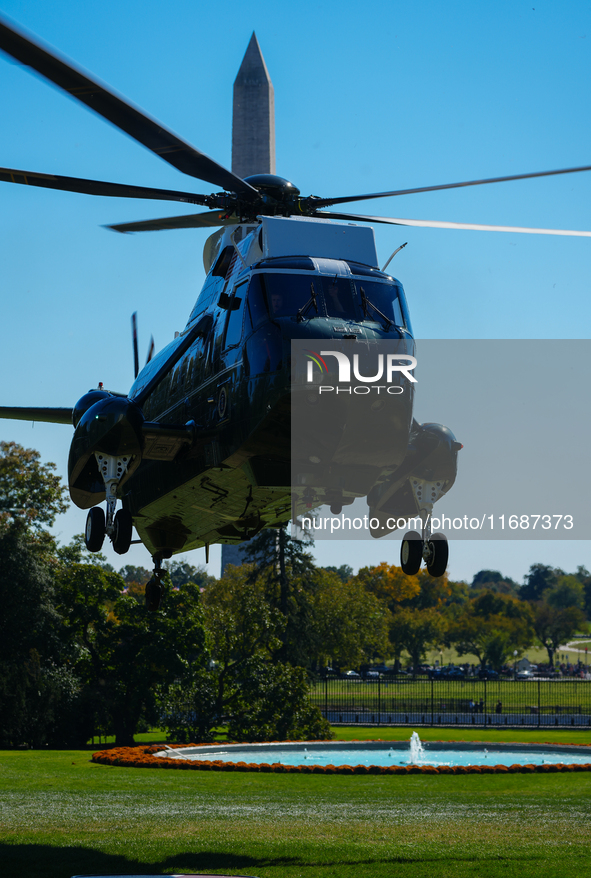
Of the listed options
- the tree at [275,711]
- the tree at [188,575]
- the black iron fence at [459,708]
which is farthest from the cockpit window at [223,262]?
the tree at [188,575]

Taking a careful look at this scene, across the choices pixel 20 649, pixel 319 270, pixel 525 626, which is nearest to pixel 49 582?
pixel 20 649

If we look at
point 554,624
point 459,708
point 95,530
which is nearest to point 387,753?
point 95,530

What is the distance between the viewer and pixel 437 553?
43.1 ft

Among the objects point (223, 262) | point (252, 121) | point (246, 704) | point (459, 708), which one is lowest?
point (459, 708)

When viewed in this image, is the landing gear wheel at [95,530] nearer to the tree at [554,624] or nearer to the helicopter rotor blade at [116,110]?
the helicopter rotor blade at [116,110]

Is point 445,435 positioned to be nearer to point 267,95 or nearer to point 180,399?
point 180,399

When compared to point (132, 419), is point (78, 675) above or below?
below

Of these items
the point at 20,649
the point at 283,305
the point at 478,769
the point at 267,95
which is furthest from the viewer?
the point at 267,95

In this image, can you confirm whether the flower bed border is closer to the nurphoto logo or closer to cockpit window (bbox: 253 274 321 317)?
the nurphoto logo

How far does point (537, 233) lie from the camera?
1276 cm

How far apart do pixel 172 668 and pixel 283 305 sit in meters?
33.9

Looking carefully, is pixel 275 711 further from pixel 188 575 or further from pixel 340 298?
pixel 188 575

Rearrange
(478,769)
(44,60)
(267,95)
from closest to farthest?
(44,60) → (478,769) → (267,95)

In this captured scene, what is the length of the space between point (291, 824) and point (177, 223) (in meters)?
11.6
